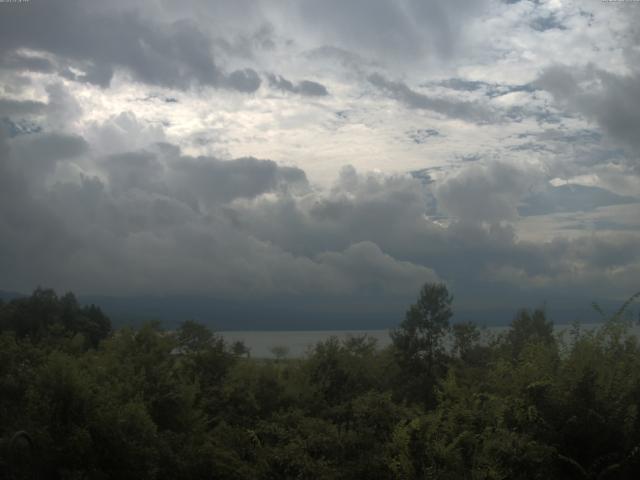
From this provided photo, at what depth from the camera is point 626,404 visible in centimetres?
1354

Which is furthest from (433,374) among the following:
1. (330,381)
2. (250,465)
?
(250,465)

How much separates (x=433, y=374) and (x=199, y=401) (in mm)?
15201

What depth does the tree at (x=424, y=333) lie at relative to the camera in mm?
32750

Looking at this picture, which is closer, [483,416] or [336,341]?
[483,416]

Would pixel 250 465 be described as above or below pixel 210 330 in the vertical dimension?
Result: below

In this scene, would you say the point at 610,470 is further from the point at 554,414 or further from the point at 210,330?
the point at 210,330

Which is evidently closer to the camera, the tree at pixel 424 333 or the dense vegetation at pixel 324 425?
the dense vegetation at pixel 324 425

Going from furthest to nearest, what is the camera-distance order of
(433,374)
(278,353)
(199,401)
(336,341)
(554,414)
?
(433,374) < (278,353) < (336,341) < (199,401) < (554,414)

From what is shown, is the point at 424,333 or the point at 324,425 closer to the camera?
the point at 324,425

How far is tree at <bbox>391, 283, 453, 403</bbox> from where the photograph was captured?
32.8m

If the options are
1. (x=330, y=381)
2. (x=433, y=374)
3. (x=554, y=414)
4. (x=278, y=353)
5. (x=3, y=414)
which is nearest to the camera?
(x=3, y=414)

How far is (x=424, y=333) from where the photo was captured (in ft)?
111

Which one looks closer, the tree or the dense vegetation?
the dense vegetation

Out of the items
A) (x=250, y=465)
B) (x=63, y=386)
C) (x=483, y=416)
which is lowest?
(x=250, y=465)
